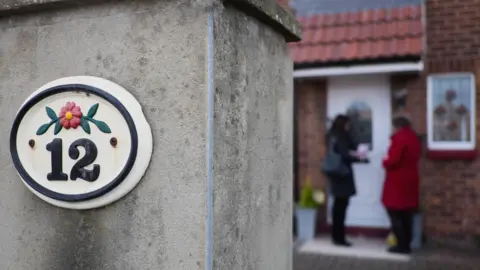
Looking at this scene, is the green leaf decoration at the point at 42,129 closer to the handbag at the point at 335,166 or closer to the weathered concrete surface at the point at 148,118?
the weathered concrete surface at the point at 148,118

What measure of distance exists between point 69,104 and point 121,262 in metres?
0.66

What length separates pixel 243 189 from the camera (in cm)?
205

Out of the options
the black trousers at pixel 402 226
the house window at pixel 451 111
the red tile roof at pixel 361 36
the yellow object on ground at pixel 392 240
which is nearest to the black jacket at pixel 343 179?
the black trousers at pixel 402 226

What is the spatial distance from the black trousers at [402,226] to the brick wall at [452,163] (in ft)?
2.14

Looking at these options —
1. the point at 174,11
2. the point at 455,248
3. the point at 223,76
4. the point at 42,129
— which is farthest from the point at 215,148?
the point at 455,248

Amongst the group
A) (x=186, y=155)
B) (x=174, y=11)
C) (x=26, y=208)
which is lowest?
(x=26, y=208)

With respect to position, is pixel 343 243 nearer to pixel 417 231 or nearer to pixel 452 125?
pixel 417 231

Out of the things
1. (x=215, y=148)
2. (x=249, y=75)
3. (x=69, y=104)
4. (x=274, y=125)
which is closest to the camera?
(x=215, y=148)

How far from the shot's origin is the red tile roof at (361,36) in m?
6.33

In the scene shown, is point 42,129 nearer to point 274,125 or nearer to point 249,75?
point 249,75

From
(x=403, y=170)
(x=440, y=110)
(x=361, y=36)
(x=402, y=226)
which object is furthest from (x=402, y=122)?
(x=361, y=36)

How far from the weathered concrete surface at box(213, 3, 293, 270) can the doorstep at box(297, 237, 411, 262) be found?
12.1 ft

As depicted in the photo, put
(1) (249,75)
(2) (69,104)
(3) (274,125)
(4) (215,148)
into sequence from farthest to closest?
(3) (274,125) → (1) (249,75) → (2) (69,104) → (4) (215,148)

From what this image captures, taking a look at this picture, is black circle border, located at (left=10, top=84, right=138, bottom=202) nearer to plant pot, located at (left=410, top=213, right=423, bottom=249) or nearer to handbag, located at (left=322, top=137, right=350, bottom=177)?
handbag, located at (left=322, top=137, right=350, bottom=177)
